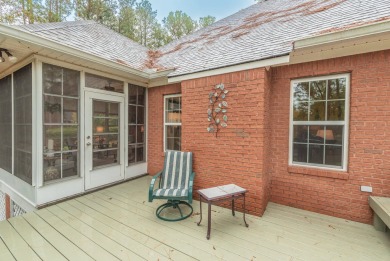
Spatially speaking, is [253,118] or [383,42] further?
[253,118]

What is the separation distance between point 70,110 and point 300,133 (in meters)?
4.54

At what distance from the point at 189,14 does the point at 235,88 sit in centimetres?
1482

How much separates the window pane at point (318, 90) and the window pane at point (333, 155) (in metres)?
0.90

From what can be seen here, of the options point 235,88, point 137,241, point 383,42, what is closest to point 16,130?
point 137,241

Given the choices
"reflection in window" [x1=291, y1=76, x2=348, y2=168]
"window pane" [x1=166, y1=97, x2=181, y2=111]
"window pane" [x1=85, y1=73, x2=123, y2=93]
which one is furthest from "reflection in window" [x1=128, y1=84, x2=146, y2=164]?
"reflection in window" [x1=291, y1=76, x2=348, y2=168]

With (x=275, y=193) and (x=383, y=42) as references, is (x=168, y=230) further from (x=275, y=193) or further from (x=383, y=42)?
(x=383, y=42)

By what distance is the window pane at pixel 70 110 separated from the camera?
3685 millimetres

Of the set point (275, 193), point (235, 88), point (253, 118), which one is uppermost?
point (235, 88)

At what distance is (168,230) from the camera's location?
277 cm

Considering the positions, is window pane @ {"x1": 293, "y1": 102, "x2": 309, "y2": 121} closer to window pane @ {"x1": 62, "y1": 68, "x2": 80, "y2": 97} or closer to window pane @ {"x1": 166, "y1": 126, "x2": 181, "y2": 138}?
window pane @ {"x1": 166, "y1": 126, "x2": 181, "y2": 138}

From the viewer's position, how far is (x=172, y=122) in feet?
16.7

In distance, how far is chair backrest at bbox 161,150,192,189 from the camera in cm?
367

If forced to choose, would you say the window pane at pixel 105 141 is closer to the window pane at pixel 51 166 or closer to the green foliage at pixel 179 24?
the window pane at pixel 51 166

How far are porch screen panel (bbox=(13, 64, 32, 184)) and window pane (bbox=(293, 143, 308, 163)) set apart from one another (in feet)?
16.3
